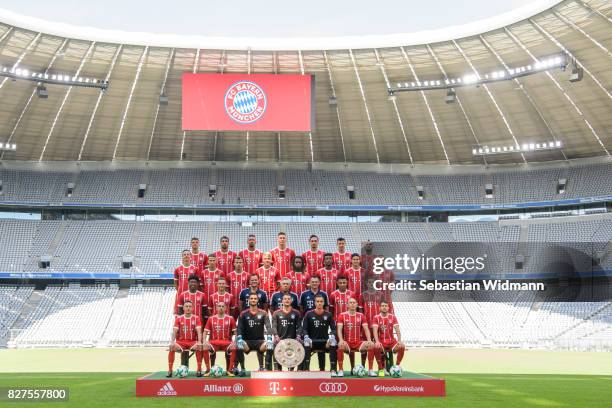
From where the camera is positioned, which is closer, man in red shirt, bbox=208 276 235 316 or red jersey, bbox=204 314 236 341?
man in red shirt, bbox=208 276 235 316

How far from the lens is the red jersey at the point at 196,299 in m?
16.4

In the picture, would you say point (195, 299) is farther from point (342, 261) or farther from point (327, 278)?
point (342, 261)

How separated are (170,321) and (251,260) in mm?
26737

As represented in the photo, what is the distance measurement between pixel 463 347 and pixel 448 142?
13920 mm

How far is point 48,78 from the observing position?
35.8 meters

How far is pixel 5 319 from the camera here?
138ft

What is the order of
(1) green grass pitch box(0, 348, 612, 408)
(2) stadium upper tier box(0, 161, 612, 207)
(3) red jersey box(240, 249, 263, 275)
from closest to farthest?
(1) green grass pitch box(0, 348, 612, 408), (3) red jersey box(240, 249, 263, 275), (2) stadium upper tier box(0, 161, 612, 207)

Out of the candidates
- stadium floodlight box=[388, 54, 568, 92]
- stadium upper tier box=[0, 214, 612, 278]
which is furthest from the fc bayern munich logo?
stadium upper tier box=[0, 214, 612, 278]

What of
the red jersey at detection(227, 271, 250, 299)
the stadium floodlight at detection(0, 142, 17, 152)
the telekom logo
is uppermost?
the stadium floodlight at detection(0, 142, 17, 152)

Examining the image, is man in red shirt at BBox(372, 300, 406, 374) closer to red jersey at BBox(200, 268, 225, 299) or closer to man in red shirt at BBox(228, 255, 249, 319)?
man in red shirt at BBox(228, 255, 249, 319)

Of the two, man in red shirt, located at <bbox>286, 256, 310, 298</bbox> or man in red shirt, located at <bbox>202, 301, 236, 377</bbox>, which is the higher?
man in red shirt, located at <bbox>286, 256, 310, 298</bbox>

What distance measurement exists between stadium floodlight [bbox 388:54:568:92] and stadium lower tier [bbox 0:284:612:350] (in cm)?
1453

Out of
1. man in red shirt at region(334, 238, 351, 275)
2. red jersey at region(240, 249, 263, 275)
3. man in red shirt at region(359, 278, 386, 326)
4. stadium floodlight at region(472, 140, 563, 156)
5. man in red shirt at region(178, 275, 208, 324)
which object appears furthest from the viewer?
stadium floodlight at region(472, 140, 563, 156)

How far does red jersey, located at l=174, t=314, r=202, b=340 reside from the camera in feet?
51.9
